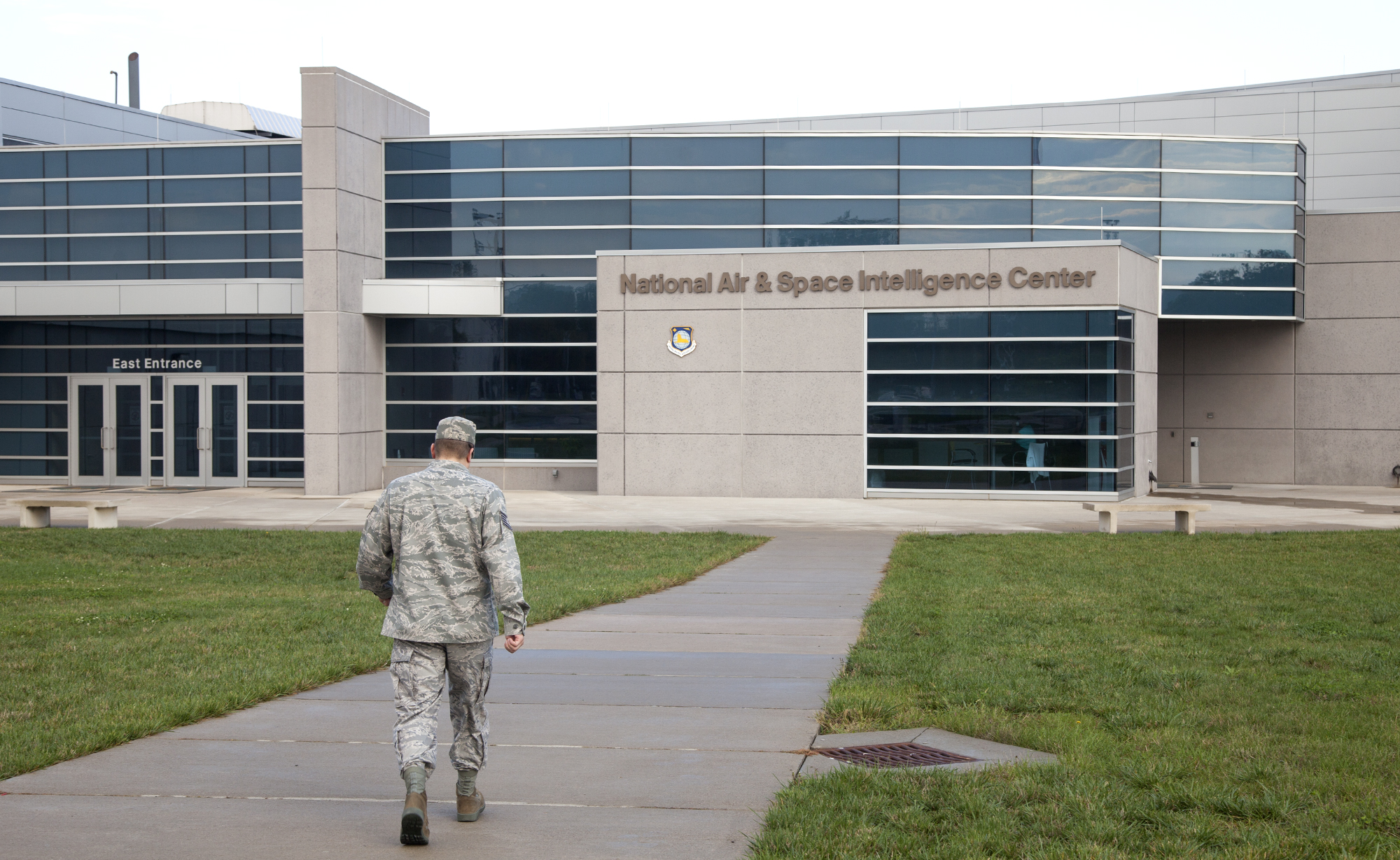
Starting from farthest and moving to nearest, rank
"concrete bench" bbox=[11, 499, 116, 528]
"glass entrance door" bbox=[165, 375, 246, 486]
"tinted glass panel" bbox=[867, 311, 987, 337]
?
"glass entrance door" bbox=[165, 375, 246, 486] < "tinted glass panel" bbox=[867, 311, 987, 337] < "concrete bench" bbox=[11, 499, 116, 528]

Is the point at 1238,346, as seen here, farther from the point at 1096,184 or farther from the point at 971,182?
the point at 971,182

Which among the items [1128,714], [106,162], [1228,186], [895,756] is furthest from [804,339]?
[895,756]

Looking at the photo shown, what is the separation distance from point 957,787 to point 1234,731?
2.07 meters

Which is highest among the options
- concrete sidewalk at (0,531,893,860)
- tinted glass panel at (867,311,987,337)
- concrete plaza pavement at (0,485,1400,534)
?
tinted glass panel at (867,311,987,337)

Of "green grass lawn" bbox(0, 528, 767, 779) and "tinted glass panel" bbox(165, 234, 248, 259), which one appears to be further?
"tinted glass panel" bbox(165, 234, 248, 259)

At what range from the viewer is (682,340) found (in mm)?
27562

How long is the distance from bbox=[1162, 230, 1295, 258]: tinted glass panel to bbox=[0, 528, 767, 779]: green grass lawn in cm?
1660

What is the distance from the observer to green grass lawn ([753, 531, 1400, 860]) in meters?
5.22

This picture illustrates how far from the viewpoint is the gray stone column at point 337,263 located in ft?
91.8

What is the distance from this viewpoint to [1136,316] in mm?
27141

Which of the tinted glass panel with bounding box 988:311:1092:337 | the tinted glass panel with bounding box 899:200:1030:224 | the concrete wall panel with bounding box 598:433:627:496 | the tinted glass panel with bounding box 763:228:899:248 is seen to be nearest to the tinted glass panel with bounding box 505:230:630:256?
the tinted glass panel with bounding box 763:228:899:248

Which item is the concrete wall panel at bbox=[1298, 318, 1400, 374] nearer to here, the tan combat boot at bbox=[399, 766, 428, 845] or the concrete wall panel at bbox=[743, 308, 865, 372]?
the concrete wall panel at bbox=[743, 308, 865, 372]

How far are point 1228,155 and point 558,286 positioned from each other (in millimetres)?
16356

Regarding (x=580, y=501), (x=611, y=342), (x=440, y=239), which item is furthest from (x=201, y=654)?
(x=440, y=239)
